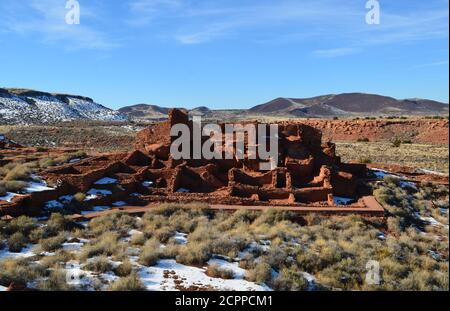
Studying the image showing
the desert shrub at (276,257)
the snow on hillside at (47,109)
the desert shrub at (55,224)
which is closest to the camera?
the desert shrub at (276,257)

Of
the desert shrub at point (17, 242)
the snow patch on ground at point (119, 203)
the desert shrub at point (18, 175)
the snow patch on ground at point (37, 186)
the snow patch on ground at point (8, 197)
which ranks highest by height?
the desert shrub at point (18, 175)

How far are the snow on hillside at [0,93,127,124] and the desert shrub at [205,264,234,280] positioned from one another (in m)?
55.5

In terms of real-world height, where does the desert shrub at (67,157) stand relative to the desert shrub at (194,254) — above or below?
above

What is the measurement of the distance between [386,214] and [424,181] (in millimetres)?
6269

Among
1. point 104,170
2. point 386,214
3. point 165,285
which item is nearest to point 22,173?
point 104,170

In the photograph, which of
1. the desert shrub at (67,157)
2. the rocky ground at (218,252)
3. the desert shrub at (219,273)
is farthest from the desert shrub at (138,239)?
the desert shrub at (67,157)

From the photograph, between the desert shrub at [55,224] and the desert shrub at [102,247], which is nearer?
the desert shrub at [102,247]

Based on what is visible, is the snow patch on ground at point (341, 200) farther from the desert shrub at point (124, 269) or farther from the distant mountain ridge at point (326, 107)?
the distant mountain ridge at point (326, 107)

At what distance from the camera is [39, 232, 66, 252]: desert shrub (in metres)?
10.3

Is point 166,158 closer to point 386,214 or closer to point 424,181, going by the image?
point 386,214

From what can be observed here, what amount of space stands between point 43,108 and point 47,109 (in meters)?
0.64

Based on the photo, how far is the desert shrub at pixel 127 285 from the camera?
7.98 m

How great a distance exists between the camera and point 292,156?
59.4 feet

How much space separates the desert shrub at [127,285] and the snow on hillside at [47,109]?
55570mm
